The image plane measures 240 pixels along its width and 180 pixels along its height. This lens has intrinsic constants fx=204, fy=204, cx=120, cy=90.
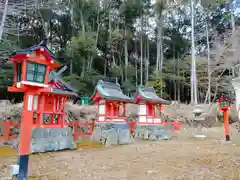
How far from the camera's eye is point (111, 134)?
30.6 ft

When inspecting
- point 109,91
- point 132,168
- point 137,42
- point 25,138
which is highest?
point 137,42

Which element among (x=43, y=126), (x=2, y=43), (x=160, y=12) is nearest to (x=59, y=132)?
(x=43, y=126)

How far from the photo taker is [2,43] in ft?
44.2

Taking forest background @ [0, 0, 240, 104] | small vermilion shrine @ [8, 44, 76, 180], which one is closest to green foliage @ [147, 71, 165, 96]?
forest background @ [0, 0, 240, 104]

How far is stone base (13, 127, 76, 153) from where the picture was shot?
6.88m

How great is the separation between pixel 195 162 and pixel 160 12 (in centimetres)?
1784

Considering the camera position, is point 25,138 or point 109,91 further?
point 109,91

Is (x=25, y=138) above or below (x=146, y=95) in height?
below

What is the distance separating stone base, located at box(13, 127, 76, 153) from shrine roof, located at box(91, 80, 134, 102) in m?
2.56

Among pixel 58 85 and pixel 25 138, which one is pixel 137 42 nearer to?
pixel 58 85

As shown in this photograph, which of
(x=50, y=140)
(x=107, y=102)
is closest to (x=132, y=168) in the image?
(x=50, y=140)

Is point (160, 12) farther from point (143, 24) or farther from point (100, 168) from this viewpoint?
point (100, 168)

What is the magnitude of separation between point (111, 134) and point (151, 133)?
114 inches

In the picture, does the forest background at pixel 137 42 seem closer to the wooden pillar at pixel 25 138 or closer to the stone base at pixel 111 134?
the stone base at pixel 111 134
